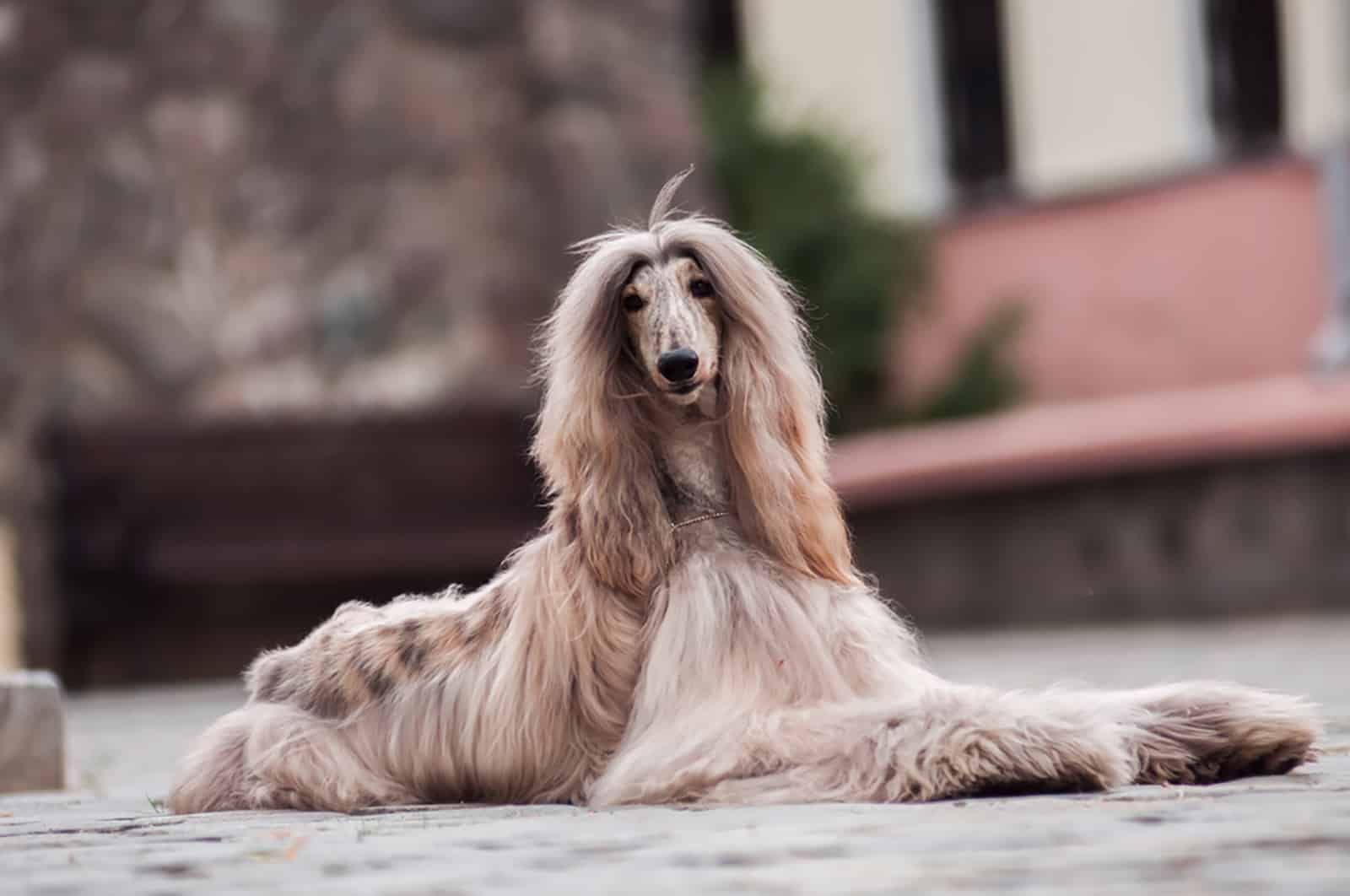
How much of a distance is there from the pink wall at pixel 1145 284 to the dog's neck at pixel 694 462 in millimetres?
11413

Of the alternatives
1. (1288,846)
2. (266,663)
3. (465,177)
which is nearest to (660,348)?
(266,663)

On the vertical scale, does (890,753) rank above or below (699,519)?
below

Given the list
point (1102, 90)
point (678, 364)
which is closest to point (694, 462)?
point (678, 364)

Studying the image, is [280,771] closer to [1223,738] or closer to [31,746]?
[31,746]

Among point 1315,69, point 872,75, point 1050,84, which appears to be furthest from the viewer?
point 872,75

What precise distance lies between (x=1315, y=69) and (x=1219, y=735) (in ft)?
40.0

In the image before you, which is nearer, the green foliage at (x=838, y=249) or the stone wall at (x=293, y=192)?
the stone wall at (x=293, y=192)

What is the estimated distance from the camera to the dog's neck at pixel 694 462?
4715 millimetres

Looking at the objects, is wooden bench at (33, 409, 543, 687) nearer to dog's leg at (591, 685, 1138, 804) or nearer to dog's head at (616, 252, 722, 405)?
dog's head at (616, 252, 722, 405)

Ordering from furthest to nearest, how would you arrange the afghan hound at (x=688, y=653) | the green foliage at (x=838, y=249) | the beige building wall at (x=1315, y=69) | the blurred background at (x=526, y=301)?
the green foliage at (x=838, y=249)
the beige building wall at (x=1315, y=69)
the blurred background at (x=526, y=301)
the afghan hound at (x=688, y=653)

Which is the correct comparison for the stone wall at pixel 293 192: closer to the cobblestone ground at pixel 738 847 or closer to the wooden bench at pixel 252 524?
the wooden bench at pixel 252 524

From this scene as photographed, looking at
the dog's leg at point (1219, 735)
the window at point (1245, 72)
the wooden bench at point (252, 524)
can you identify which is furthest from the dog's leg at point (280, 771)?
the window at point (1245, 72)

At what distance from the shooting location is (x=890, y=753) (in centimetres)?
430

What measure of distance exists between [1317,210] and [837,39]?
433 centimetres
